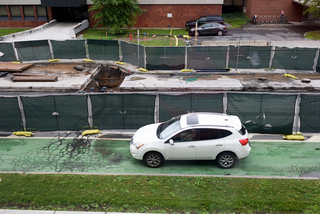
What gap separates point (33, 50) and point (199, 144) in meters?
Answer: 19.8

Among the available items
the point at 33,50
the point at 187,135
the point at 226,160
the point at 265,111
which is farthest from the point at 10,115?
the point at 33,50

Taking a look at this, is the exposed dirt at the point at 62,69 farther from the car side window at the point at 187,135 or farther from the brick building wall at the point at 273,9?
the brick building wall at the point at 273,9

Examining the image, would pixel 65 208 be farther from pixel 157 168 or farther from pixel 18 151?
pixel 18 151

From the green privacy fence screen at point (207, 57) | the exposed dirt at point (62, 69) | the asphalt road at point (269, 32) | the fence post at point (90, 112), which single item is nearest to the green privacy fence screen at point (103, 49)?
the exposed dirt at point (62, 69)

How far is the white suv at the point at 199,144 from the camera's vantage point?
9.39m

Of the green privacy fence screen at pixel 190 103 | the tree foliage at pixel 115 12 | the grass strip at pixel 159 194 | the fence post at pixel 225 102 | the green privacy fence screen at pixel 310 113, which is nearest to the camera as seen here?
the grass strip at pixel 159 194

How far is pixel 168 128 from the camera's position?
398 inches

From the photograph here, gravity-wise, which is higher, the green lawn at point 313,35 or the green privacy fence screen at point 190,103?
the green lawn at point 313,35

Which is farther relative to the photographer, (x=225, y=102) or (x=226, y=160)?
(x=225, y=102)

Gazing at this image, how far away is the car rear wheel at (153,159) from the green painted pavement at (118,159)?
19cm

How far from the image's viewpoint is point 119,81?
22.5 metres

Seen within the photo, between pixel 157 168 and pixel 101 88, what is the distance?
13623 millimetres

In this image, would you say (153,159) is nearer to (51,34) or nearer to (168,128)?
(168,128)

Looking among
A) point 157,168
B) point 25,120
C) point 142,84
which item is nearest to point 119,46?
point 142,84
